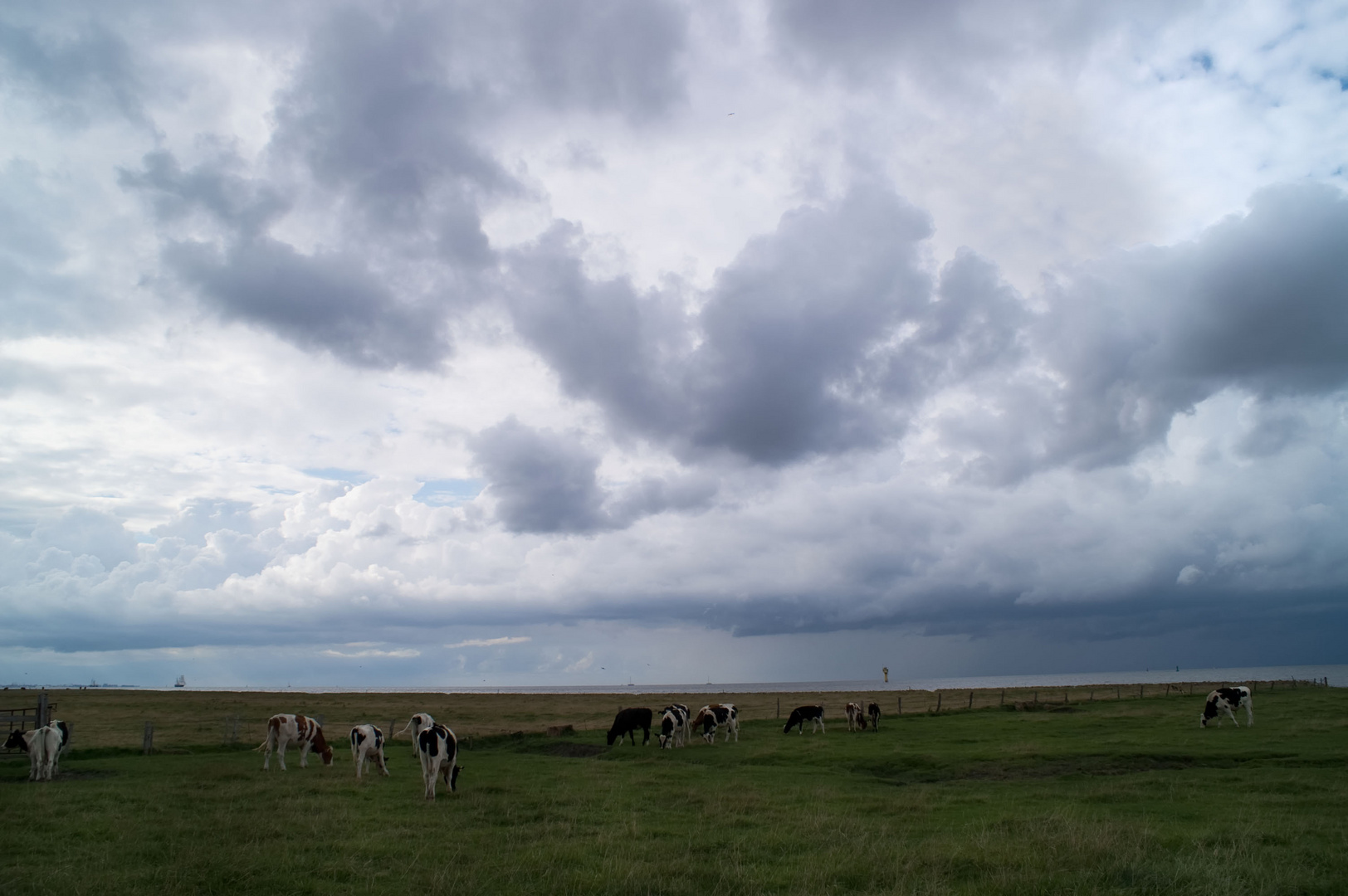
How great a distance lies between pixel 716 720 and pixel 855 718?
10047 millimetres

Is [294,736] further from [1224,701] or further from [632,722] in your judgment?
[1224,701]

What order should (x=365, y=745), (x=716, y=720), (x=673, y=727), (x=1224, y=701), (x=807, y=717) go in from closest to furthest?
(x=365, y=745)
(x=673, y=727)
(x=1224, y=701)
(x=716, y=720)
(x=807, y=717)

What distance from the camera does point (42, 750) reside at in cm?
2206

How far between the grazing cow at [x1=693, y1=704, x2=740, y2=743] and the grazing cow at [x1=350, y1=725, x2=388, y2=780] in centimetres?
1640

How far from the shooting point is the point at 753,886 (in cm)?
1027

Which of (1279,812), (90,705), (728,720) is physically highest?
(1279,812)

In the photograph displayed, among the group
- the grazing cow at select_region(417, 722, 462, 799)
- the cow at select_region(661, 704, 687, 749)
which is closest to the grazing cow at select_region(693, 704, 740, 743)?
the cow at select_region(661, 704, 687, 749)

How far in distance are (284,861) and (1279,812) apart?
1803 cm

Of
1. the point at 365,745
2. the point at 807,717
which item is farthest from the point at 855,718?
the point at 365,745

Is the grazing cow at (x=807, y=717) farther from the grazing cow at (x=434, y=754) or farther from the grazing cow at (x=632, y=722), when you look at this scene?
the grazing cow at (x=434, y=754)

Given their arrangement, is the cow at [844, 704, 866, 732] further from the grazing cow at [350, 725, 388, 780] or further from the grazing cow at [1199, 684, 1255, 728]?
the grazing cow at [350, 725, 388, 780]

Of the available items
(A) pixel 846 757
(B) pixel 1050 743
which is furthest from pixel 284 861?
(B) pixel 1050 743

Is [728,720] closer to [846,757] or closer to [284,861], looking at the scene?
[846,757]

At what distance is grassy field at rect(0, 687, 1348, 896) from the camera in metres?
10.5
